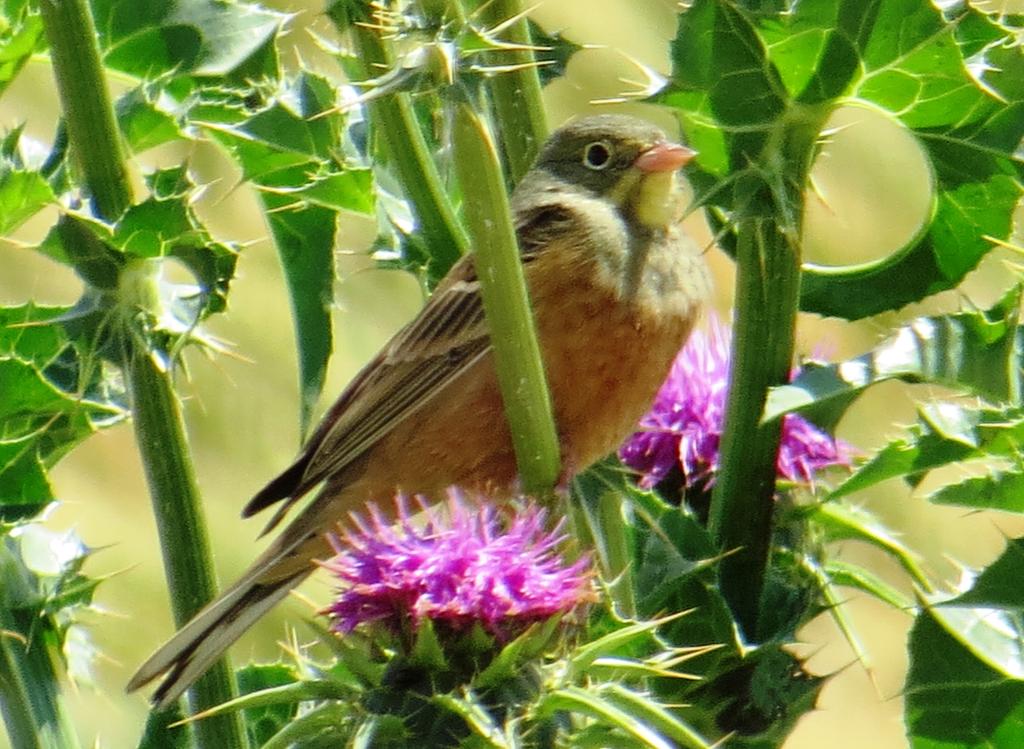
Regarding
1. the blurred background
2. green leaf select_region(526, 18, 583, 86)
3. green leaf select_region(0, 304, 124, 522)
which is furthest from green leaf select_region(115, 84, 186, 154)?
the blurred background

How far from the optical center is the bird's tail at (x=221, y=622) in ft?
9.36

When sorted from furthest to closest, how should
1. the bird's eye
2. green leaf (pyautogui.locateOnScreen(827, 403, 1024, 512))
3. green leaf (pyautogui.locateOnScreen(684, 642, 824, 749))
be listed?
the bird's eye < green leaf (pyautogui.locateOnScreen(684, 642, 824, 749)) < green leaf (pyautogui.locateOnScreen(827, 403, 1024, 512))

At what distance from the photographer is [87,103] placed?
2617mm

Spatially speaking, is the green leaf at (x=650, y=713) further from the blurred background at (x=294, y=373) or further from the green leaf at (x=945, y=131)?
the blurred background at (x=294, y=373)

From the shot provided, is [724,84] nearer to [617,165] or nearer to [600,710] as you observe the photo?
[600,710]

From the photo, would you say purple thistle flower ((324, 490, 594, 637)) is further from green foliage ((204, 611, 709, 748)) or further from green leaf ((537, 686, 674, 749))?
green leaf ((537, 686, 674, 749))

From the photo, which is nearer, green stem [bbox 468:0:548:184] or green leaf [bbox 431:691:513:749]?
green leaf [bbox 431:691:513:749]

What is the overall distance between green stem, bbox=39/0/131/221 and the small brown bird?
26.0 inches

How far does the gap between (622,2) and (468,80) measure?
6441 mm

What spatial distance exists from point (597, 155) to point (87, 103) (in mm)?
1672

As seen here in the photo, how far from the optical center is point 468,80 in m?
2.05

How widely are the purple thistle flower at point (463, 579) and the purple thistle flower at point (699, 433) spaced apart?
1.86ft

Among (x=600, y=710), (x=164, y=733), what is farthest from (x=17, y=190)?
(x=600, y=710)

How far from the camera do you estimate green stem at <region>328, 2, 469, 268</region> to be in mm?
2600
